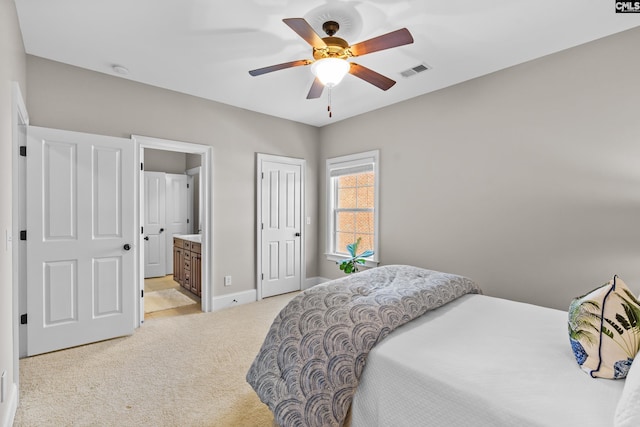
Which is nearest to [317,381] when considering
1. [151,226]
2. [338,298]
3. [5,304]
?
[338,298]

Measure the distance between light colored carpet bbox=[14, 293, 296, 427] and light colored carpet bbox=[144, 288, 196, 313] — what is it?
2.50 ft

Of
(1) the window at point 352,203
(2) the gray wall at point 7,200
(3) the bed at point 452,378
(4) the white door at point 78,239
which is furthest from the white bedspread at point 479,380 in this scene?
(4) the white door at point 78,239

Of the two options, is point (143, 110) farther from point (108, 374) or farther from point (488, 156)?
point (488, 156)

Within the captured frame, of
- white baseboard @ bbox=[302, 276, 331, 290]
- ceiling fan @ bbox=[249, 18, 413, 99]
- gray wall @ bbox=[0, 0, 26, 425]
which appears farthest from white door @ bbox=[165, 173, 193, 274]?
ceiling fan @ bbox=[249, 18, 413, 99]

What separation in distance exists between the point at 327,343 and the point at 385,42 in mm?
1829

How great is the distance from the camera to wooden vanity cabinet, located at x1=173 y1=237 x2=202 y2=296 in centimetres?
432

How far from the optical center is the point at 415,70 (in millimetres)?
3039

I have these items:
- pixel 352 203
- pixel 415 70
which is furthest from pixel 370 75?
pixel 352 203

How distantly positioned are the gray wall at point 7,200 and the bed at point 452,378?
1.40 m

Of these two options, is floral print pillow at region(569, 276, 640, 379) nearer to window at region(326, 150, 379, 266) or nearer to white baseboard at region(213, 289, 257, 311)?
window at region(326, 150, 379, 266)

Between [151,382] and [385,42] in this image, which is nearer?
[385,42]

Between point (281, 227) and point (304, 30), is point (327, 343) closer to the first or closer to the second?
point (304, 30)

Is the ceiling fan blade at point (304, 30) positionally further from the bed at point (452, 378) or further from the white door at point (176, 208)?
the white door at point (176, 208)

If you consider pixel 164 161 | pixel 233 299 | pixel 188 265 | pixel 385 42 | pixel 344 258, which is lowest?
pixel 233 299
